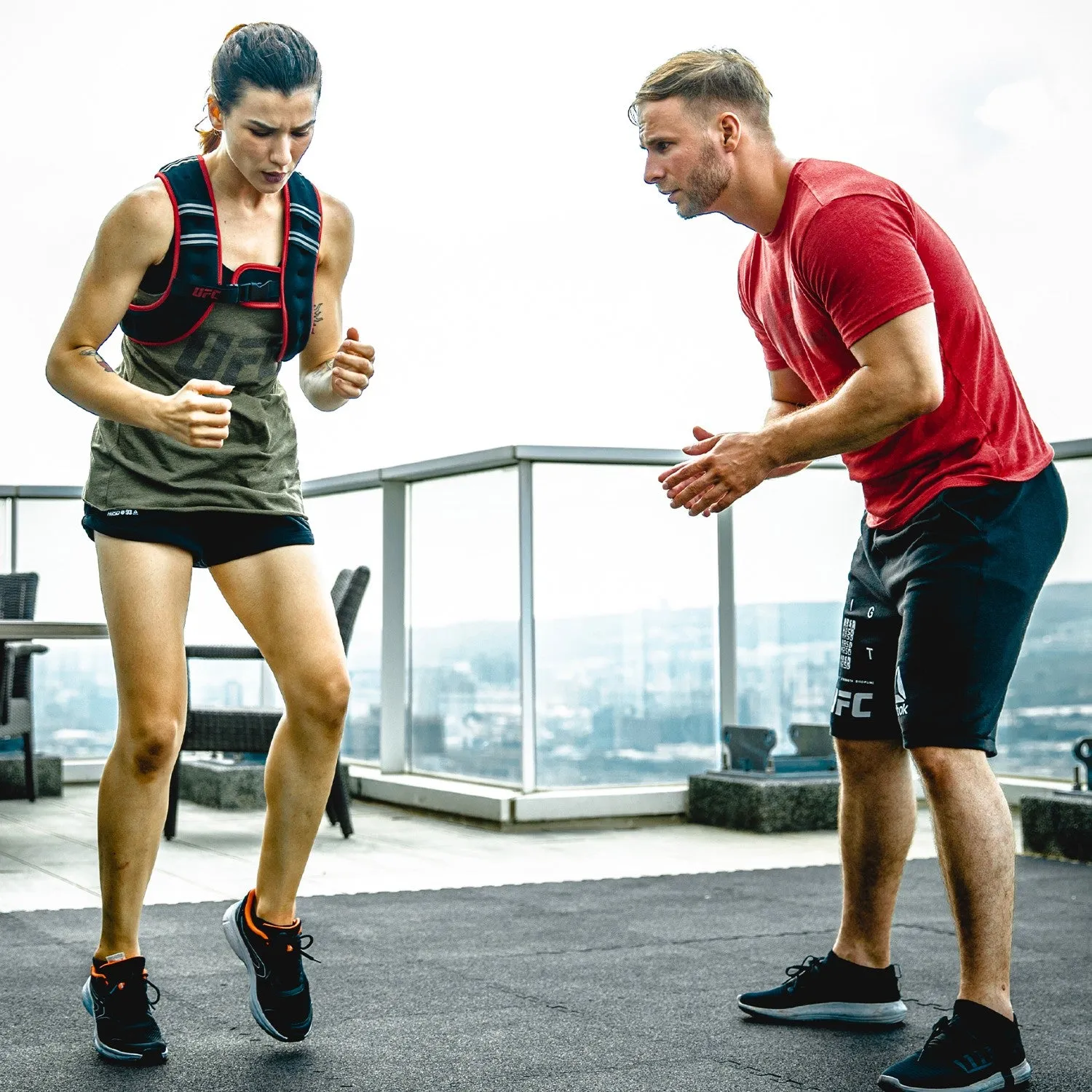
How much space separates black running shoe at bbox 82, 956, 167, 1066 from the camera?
2086 millimetres

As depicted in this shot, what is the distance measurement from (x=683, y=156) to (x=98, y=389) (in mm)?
953

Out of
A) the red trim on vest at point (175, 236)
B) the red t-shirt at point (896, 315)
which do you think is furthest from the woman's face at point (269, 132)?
the red t-shirt at point (896, 315)

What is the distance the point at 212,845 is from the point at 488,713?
1.33 m

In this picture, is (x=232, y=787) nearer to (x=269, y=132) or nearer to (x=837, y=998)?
(x=837, y=998)

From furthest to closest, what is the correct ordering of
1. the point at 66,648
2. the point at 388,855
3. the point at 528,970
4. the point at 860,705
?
1. the point at 66,648
2. the point at 388,855
3. the point at 528,970
4. the point at 860,705

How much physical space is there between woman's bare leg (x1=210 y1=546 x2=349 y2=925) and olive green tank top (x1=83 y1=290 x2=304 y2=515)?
12 centimetres

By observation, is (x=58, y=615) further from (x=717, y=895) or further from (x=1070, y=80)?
(x=1070, y=80)

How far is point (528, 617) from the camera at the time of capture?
5.61 metres

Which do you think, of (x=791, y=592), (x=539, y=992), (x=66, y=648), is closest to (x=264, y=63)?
(x=539, y=992)

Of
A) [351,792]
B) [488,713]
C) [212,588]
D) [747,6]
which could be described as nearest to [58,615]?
[212,588]

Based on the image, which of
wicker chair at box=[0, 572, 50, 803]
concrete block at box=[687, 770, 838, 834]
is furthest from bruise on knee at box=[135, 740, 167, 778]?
wicker chair at box=[0, 572, 50, 803]

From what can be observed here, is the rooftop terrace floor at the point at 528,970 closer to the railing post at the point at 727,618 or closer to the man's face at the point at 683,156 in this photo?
the railing post at the point at 727,618

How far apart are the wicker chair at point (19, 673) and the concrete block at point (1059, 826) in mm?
3754

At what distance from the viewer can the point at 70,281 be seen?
10211 mm
